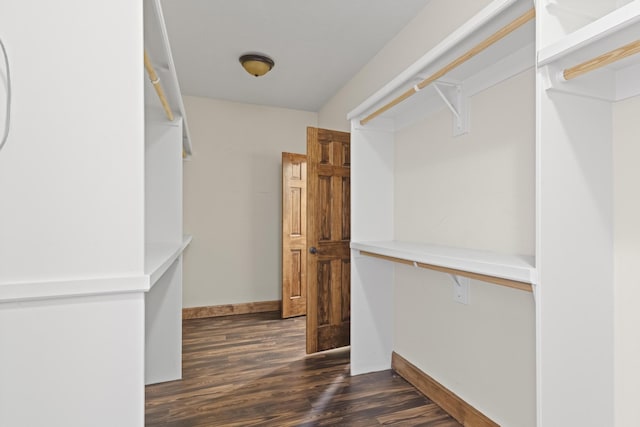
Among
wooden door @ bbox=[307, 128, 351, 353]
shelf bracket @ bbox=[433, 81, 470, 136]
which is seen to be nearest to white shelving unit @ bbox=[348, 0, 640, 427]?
shelf bracket @ bbox=[433, 81, 470, 136]

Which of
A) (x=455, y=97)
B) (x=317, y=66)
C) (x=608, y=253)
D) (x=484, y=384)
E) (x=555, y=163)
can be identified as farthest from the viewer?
(x=317, y=66)

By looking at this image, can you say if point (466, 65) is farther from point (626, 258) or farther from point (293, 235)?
point (293, 235)

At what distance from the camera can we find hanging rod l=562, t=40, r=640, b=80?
847 mm

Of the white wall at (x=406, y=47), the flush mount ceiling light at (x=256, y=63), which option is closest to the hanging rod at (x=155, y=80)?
the flush mount ceiling light at (x=256, y=63)

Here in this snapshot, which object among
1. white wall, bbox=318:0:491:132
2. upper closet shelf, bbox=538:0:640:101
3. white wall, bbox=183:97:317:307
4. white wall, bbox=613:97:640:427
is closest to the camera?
upper closet shelf, bbox=538:0:640:101

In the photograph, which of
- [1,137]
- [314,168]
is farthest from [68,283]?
[314,168]

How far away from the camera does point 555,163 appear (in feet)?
3.48

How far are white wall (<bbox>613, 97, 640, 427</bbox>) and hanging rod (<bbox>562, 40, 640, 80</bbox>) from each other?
1.09 ft

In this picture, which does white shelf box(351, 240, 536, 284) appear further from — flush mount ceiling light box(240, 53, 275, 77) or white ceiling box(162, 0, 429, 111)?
flush mount ceiling light box(240, 53, 275, 77)

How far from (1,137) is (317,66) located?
2.69m

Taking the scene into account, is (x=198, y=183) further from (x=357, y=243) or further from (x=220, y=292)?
(x=357, y=243)

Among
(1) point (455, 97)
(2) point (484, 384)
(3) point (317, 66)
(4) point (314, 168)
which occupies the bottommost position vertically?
(2) point (484, 384)

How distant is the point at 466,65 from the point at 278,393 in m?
2.20

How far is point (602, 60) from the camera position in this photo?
3.01 ft
